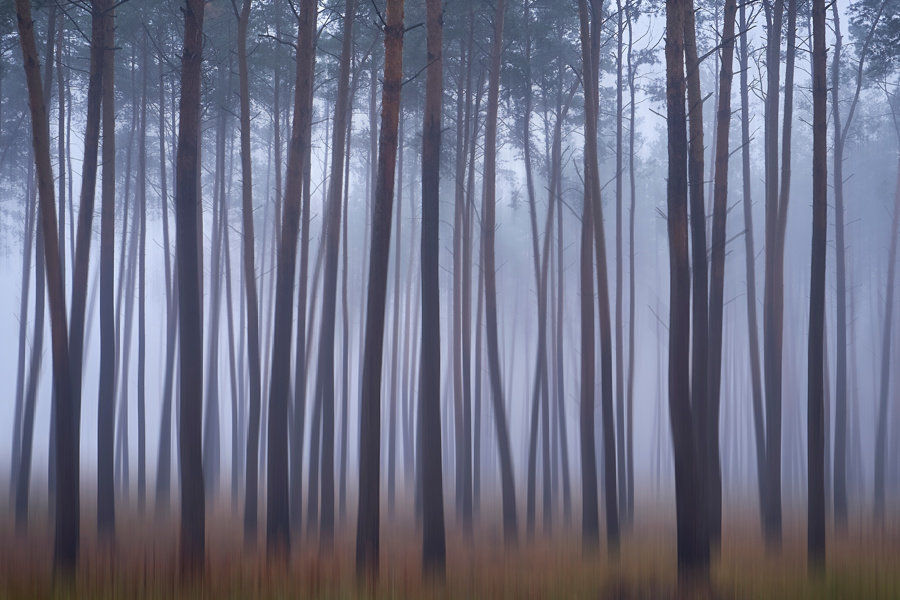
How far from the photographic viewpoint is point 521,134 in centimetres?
2359

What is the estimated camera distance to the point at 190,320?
408 inches

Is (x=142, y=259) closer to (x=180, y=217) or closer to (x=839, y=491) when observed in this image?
(x=180, y=217)

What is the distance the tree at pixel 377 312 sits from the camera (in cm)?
1052

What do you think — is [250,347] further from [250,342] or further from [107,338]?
[107,338]

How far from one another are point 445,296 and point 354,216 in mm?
6587

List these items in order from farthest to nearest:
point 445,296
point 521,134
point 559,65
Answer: point 445,296
point 521,134
point 559,65

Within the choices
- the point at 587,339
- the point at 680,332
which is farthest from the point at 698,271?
the point at 587,339

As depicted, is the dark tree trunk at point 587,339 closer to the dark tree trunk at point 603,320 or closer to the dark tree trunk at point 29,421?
the dark tree trunk at point 603,320

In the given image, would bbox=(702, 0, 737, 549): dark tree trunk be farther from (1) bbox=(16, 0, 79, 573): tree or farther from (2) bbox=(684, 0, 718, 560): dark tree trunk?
(1) bbox=(16, 0, 79, 573): tree

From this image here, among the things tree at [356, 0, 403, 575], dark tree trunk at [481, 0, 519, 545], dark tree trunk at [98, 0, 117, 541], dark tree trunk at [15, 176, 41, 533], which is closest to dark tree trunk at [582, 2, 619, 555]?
dark tree trunk at [481, 0, 519, 545]

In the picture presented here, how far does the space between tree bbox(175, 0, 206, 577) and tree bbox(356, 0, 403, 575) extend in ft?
6.15

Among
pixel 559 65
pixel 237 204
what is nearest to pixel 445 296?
pixel 237 204

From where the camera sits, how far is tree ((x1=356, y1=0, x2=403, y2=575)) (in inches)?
414

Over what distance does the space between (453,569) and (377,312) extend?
11.5 ft
